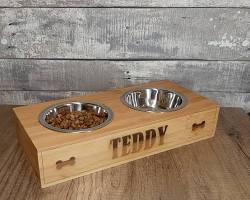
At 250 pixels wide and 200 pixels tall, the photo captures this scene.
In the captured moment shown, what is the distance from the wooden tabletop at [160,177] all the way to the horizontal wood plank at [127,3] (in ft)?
1.43

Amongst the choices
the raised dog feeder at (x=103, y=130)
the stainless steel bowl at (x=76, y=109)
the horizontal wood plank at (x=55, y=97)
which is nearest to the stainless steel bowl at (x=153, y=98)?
the raised dog feeder at (x=103, y=130)

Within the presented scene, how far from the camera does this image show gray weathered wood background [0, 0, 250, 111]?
993 millimetres

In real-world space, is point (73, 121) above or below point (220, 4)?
below

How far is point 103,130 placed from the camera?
71cm

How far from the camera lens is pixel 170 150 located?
0.81 metres

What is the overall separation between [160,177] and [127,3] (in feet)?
1.90

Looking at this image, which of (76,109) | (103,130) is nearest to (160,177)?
(103,130)

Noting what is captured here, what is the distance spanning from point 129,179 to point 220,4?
0.66 meters

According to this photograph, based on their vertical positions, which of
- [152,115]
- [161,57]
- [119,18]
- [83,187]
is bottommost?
[83,187]

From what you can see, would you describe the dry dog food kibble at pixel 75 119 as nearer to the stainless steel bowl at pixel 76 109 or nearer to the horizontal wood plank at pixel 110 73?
the stainless steel bowl at pixel 76 109

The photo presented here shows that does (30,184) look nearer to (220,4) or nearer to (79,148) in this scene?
(79,148)

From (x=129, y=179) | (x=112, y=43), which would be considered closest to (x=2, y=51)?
(x=112, y=43)

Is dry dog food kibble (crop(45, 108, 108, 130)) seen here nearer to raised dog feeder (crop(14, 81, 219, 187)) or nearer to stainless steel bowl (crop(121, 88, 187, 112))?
raised dog feeder (crop(14, 81, 219, 187))

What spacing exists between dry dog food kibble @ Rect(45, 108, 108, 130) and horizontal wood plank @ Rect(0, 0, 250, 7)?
369 mm
